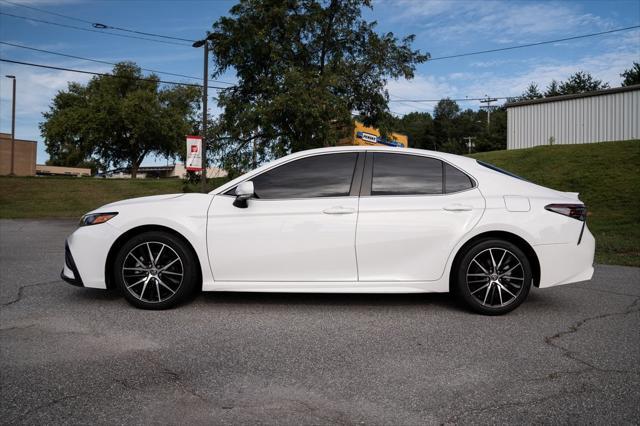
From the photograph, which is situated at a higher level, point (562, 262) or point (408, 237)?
point (408, 237)

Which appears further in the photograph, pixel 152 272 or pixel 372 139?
pixel 372 139

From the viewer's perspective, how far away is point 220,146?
1897cm

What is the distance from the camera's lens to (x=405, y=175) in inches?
190

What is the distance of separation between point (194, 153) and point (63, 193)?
16726mm

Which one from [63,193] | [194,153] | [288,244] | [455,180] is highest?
[194,153]

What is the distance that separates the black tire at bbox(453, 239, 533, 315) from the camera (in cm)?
460

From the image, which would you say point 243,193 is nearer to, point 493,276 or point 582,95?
point 493,276

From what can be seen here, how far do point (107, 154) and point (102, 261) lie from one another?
50930mm

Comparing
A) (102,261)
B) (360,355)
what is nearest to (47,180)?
(102,261)

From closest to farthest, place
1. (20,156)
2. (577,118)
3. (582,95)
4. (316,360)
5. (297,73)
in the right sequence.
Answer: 1. (316,360)
2. (297,73)
3. (582,95)
4. (577,118)
5. (20,156)

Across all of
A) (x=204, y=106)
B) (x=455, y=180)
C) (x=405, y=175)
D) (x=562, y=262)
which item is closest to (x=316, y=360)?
(x=405, y=175)

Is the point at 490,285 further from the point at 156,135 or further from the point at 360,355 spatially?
the point at 156,135

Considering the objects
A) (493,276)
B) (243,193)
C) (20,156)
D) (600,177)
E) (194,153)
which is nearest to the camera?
(243,193)

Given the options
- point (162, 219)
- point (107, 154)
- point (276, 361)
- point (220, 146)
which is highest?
point (107, 154)
